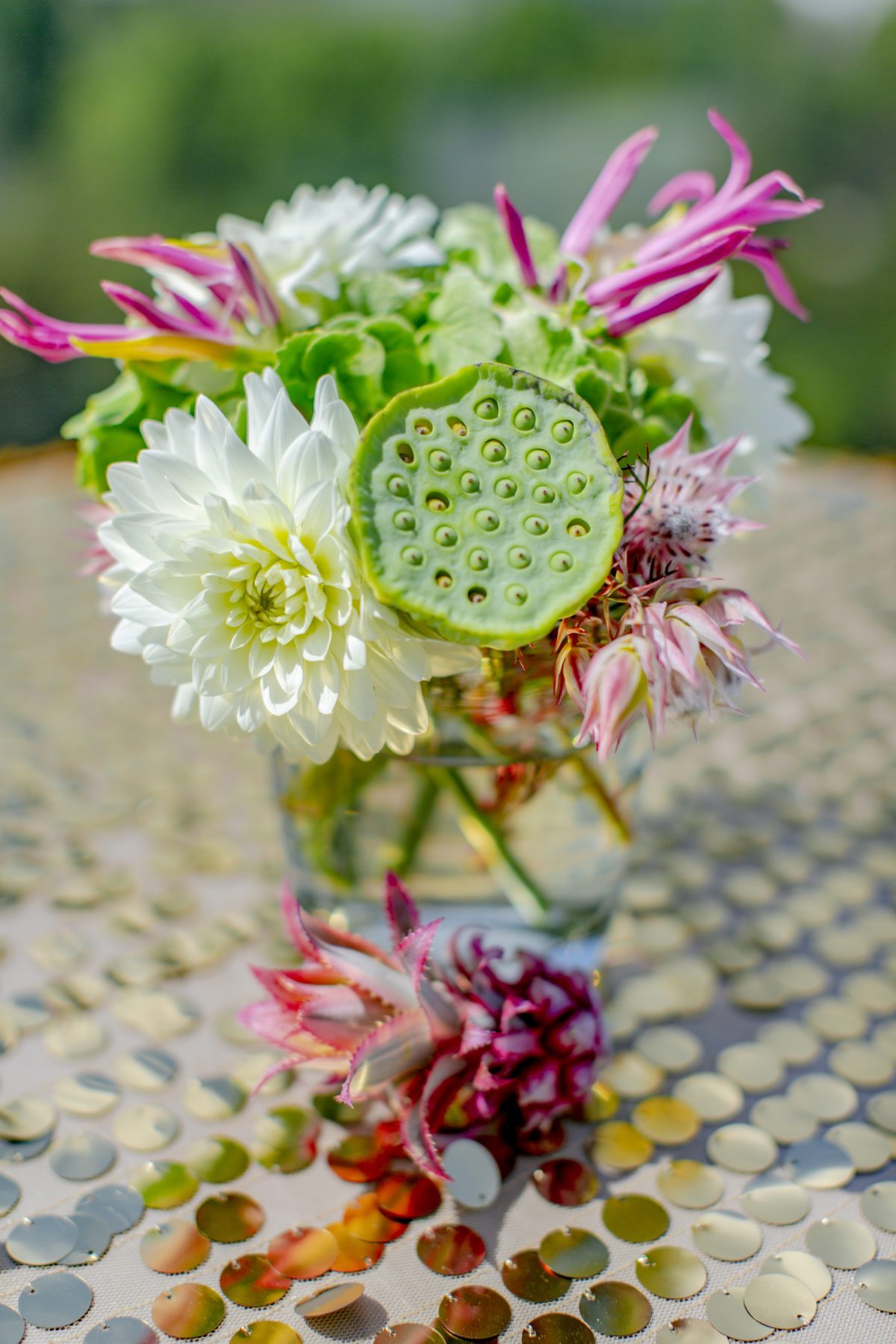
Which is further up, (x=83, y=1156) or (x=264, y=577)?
(x=264, y=577)

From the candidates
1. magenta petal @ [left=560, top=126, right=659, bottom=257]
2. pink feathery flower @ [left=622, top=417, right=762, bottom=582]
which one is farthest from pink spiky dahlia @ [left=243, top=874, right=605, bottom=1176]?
magenta petal @ [left=560, top=126, right=659, bottom=257]

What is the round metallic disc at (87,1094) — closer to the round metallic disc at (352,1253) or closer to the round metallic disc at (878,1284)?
the round metallic disc at (352,1253)

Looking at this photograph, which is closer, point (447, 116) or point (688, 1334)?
point (688, 1334)

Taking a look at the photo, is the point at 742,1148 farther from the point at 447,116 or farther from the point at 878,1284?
the point at 447,116

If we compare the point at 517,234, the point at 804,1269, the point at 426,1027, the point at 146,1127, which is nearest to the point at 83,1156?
the point at 146,1127

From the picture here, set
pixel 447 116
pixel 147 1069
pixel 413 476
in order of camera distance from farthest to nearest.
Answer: pixel 447 116
pixel 147 1069
pixel 413 476

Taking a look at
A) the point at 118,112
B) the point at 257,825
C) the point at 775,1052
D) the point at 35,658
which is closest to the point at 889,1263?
the point at 775,1052

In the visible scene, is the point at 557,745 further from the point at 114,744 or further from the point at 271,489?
the point at 114,744
